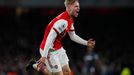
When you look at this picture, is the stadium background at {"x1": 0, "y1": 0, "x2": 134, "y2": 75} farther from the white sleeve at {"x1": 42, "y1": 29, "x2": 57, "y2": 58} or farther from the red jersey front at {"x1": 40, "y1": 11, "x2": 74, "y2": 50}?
the white sleeve at {"x1": 42, "y1": 29, "x2": 57, "y2": 58}

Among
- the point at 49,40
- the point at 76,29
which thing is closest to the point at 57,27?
the point at 49,40

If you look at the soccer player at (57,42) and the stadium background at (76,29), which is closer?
the soccer player at (57,42)

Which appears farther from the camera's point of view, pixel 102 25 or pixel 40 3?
pixel 102 25

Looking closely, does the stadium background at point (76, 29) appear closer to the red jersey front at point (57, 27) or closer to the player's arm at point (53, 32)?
the red jersey front at point (57, 27)

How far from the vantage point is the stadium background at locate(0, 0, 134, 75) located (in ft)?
86.1

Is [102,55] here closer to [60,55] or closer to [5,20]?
[5,20]

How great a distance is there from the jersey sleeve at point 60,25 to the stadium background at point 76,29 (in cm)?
921

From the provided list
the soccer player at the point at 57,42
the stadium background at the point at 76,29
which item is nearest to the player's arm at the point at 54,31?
the soccer player at the point at 57,42

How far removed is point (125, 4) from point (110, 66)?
5.29m

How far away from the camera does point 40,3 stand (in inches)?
1160

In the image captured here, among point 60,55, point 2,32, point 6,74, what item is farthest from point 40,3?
point 60,55

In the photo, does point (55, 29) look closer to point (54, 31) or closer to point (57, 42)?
point (54, 31)

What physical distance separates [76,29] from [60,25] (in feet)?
58.6

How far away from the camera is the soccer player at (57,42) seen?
14.1 m
